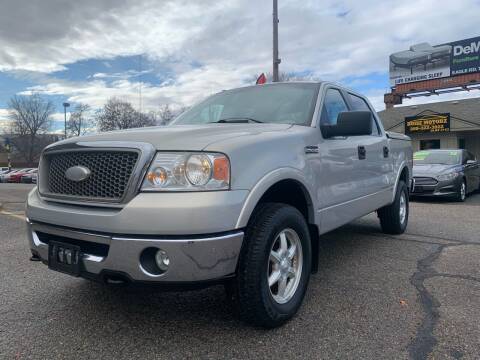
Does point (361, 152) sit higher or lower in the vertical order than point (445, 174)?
higher

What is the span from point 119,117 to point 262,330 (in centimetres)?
5281

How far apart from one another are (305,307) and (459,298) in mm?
1306

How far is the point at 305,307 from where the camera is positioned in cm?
317

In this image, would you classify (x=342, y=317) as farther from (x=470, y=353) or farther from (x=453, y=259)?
(x=453, y=259)

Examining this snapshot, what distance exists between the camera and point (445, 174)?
10.2 meters

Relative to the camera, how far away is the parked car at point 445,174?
10.2m

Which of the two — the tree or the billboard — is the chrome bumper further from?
the tree

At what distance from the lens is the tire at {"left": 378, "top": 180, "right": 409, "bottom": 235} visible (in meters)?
5.69

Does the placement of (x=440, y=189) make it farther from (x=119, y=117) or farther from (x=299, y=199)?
(x=119, y=117)

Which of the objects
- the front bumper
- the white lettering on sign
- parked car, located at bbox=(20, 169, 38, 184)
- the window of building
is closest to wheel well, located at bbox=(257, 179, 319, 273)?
the front bumper

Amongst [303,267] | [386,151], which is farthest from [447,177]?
[303,267]

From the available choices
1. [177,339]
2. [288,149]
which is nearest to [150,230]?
[177,339]

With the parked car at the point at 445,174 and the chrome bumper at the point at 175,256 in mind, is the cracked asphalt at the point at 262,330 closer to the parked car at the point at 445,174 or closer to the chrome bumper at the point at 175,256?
the chrome bumper at the point at 175,256

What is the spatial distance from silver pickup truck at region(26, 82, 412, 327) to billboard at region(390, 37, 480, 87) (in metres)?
37.2
